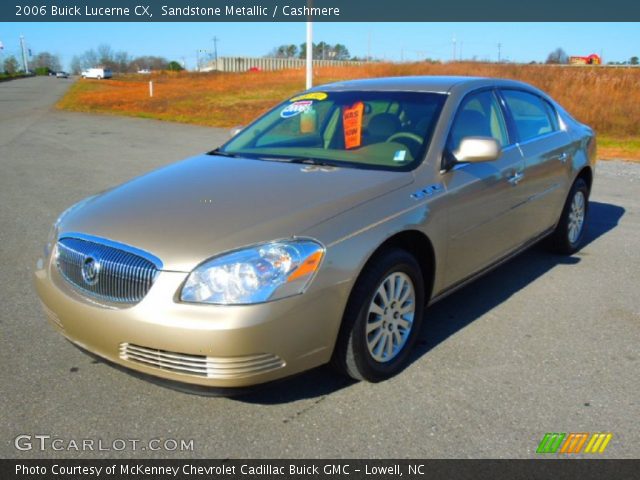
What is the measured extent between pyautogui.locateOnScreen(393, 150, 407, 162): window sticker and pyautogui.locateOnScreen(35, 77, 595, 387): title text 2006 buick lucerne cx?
0.01 metres

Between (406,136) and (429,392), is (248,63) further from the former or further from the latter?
(429,392)

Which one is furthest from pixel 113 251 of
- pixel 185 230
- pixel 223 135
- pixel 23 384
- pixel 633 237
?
pixel 223 135

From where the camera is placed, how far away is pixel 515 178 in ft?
13.7

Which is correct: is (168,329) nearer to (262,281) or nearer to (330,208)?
(262,281)

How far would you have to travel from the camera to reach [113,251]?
2748 millimetres

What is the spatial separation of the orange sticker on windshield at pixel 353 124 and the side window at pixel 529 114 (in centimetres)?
128

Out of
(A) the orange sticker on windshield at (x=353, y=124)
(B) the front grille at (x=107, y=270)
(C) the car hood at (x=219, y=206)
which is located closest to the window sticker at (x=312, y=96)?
(A) the orange sticker on windshield at (x=353, y=124)

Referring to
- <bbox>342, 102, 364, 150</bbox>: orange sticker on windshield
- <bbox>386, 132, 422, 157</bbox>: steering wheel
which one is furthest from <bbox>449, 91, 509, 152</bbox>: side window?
<bbox>342, 102, 364, 150</bbox>: orange sticker on windshield

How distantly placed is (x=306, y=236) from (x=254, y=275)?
0.31 meters

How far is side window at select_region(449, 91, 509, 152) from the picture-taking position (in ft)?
12.5

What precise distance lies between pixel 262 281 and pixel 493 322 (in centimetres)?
204

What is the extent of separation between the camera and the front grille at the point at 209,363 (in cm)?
255

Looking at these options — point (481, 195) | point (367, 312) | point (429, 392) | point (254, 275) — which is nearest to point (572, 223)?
point (481, 195)
